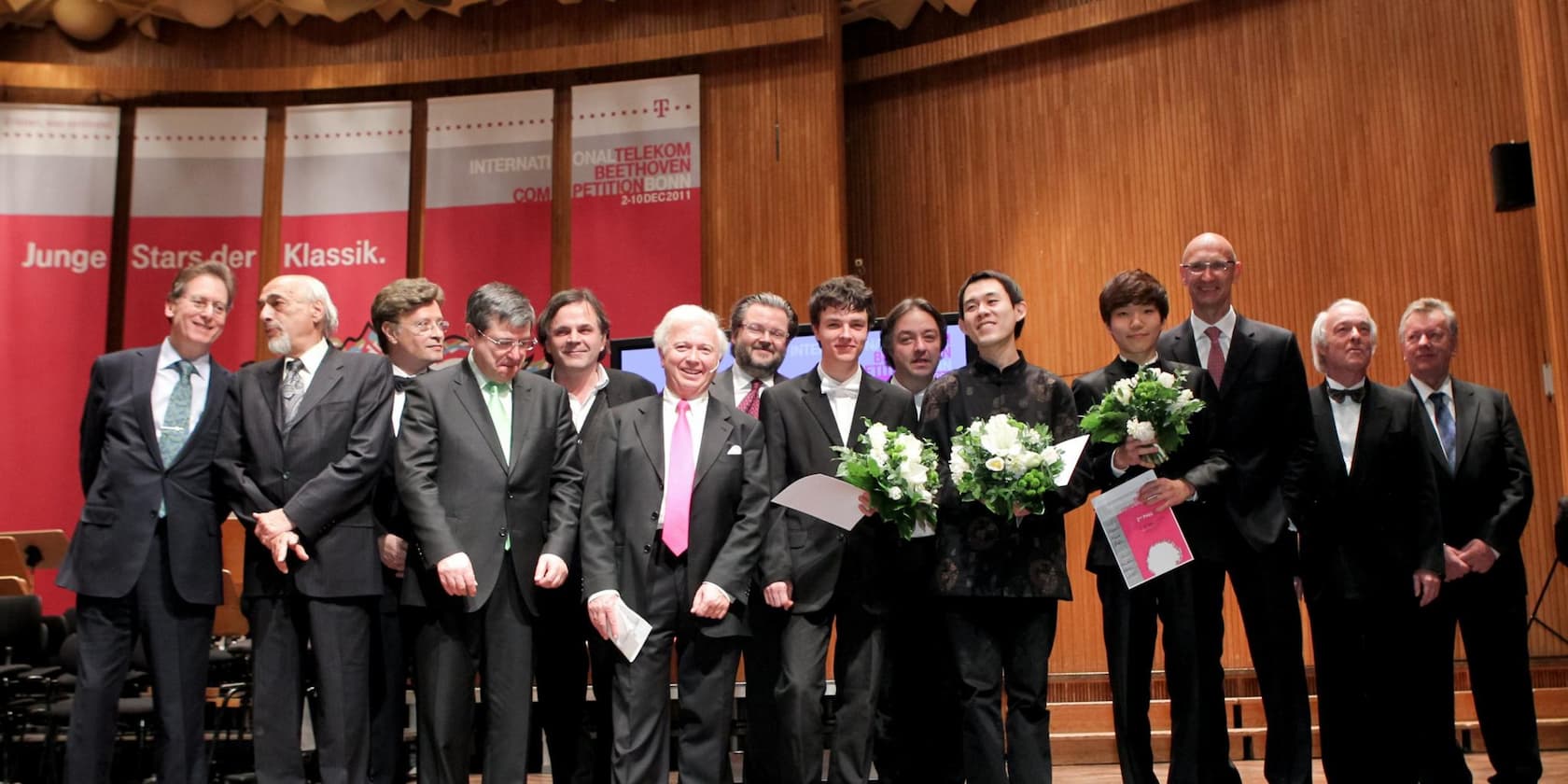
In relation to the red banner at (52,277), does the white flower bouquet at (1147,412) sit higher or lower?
lower

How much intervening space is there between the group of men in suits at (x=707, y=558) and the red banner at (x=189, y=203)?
15.7 ft

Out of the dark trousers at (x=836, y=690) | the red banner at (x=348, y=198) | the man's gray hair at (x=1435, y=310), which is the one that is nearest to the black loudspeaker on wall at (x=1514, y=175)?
the man's gray hair at (x=1435, y=310)

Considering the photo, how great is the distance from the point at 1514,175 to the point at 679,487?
4103 mm

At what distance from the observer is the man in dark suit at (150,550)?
3.38 metres

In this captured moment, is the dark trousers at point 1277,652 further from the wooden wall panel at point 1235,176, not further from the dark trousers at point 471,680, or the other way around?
the wooden wall panel at point 1235,176

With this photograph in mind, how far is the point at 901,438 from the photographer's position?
10.1ft

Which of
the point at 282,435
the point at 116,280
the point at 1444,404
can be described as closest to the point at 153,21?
the point at 116,280

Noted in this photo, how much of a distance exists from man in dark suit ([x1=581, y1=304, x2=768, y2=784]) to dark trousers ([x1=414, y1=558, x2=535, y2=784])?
0.24 metres

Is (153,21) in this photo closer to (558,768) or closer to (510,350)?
(510,350)

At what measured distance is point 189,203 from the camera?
26.6 feet

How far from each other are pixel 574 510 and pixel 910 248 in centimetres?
473

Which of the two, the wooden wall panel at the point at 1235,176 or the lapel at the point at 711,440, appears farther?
the wooden wall panel at the point at 1235,176

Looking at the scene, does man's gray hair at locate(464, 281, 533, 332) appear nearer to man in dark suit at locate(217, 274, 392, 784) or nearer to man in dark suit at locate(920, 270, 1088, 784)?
man in dark suit at locate(217, 274, 392, 784)

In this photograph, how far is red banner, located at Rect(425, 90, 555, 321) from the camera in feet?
25.7
